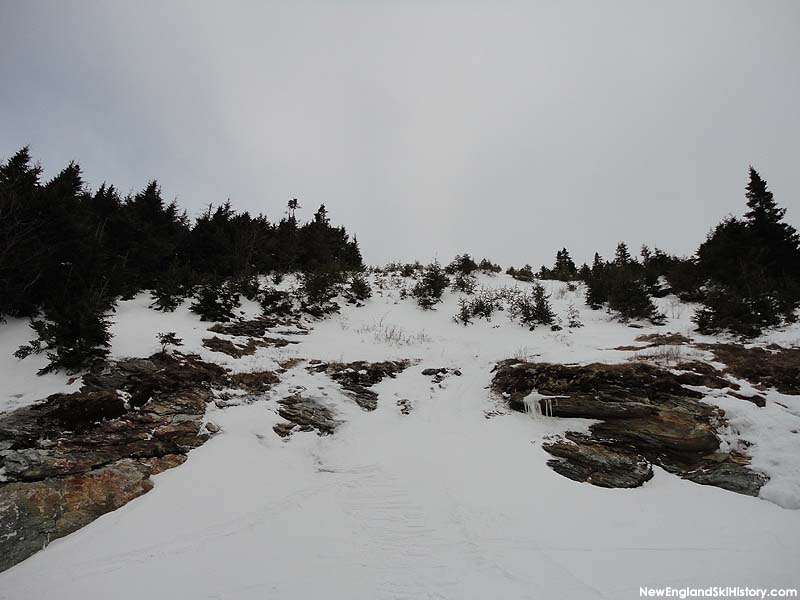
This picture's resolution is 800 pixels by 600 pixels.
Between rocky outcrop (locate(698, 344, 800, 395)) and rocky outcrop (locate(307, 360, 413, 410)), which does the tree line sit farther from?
rocky outcrop (locate(698, 344, 800, 395))

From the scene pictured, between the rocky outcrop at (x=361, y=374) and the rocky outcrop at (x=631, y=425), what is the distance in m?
3.40

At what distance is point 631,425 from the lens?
5.90 m

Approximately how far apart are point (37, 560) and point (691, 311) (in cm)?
1861

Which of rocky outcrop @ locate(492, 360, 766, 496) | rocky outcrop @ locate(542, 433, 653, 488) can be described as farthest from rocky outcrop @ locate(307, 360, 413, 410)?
rocky outcrop @ locate(542, 433, 653, 488)

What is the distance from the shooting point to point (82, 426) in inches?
196

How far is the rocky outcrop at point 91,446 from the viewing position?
367cm

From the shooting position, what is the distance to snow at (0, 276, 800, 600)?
3.10 meters

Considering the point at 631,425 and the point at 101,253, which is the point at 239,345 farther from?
the point at 631,425

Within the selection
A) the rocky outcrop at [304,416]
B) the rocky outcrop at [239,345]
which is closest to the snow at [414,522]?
the rocky outcrop at [304,416]

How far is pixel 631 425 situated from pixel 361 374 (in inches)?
247

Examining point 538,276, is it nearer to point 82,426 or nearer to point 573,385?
point 573,385

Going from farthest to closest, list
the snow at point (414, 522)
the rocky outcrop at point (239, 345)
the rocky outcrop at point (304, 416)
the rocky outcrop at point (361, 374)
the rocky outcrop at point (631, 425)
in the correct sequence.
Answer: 1. the rocky outcrop at point (239, 345)
2. the rocky outcrop at point (361, 374)
3. the rocky outcrop at point (304, 416)
4. the rocky outcrop at point (631, 425)
5. the snow at point (414, 522)

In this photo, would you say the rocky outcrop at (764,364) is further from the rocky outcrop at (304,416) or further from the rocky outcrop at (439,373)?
the rocky outcrop at (304,416)

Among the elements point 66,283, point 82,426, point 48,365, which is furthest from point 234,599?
point 66,283
